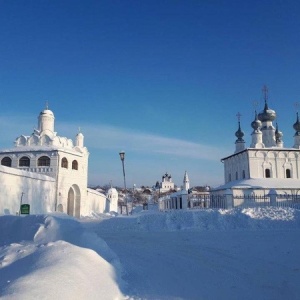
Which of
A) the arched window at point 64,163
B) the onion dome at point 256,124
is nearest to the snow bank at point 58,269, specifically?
the arched window at point 64,163

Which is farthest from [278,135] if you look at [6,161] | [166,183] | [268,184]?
[166,183]

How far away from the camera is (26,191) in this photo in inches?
809

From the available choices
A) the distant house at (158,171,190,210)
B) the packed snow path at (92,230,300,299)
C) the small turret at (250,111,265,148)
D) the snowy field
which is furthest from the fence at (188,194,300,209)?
the small turret at (250,111,265,148)

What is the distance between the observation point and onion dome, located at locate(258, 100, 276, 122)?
37.3 meters

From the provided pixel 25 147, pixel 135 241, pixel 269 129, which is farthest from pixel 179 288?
pixel 269 129

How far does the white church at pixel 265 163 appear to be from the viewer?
3159 cm

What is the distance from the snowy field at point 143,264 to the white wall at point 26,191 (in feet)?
26.2

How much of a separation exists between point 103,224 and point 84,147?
14325mm

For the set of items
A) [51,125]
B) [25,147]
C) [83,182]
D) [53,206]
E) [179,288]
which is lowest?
[179,288]

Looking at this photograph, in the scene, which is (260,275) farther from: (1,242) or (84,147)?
(84,147)

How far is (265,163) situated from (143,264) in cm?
2867

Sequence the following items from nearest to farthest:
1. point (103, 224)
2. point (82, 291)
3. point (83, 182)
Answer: point (82, 291) → point (103, 224) → point (83, 182)

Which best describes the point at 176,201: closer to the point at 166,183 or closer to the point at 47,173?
the point at 47,173

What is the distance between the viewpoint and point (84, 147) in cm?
2912
